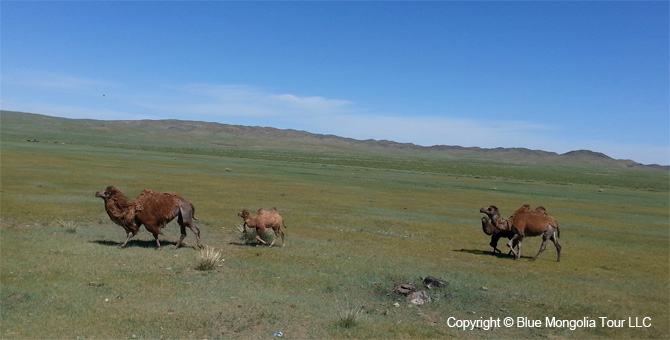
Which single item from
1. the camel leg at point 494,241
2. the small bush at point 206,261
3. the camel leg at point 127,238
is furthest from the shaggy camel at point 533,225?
the camel leg at point 127,238

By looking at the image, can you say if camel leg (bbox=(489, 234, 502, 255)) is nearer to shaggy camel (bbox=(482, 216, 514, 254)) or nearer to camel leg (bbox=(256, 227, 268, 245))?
shaggy camel (bbox=(482, 216, 514, 254))

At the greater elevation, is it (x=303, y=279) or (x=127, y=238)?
(x=127, y=238)

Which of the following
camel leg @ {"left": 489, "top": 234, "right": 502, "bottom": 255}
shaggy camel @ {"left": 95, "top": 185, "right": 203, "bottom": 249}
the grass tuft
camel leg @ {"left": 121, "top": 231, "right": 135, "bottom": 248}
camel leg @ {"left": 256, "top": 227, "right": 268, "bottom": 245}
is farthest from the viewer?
camel leg @ {"left": 489, "top": 234, "right": 502, "bottom": 255}

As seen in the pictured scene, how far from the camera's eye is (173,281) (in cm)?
1155

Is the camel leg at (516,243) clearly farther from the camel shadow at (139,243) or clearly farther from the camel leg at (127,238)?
the camel leg at (127,238)

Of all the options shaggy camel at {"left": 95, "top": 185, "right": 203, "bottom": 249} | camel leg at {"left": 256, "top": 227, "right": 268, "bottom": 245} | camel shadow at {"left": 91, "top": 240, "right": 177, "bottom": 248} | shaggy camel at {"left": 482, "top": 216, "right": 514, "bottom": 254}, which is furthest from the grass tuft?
shaggy camel at {"left": 482, "top": 216, "right": 514, "bottom": 254}

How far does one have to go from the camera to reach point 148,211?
1466 centimetres

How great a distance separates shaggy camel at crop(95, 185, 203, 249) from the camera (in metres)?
14.6

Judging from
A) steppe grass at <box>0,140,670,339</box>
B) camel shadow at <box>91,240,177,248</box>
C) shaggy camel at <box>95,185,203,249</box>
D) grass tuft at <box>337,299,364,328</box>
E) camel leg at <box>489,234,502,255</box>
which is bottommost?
camel shadow at <box>91,240,177,248</box>

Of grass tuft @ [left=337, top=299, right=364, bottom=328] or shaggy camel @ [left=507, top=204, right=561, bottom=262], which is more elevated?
shaggy camel @ [left=507, top=204, right=561, bottom=262]

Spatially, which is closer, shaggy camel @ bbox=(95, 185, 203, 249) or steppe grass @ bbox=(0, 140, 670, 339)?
steppe grass @ bbox=(0, 140, 670, 339)

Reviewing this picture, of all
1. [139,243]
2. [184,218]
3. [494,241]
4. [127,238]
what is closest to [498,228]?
[494,241]

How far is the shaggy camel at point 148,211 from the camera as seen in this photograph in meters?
14.6

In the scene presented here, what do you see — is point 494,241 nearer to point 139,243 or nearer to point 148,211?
point 148,211
